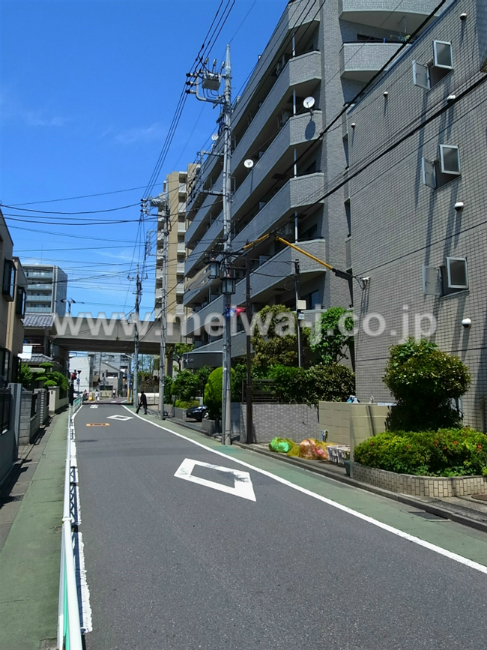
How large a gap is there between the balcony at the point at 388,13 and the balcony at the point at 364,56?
1531 mm

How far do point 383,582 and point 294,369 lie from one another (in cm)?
1506

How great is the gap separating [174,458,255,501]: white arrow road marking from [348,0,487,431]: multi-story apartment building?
203 inches

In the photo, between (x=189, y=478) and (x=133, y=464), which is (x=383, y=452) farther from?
(x=133, y=464)

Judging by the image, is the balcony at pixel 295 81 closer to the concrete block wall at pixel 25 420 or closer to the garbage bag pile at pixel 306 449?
the garbage bag pile at pixel 306 449

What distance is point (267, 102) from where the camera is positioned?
27422 millimetres

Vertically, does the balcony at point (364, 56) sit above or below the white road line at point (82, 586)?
above

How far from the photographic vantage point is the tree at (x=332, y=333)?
20688mm

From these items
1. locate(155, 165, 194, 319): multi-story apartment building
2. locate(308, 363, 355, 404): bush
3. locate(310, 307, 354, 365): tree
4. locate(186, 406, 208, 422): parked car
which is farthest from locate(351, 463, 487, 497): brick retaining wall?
locate(155, 165, 194, 319): multi-story apartment building

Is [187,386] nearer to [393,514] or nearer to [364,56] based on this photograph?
[364,56]

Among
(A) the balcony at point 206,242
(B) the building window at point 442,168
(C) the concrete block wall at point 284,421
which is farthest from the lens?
(A) the balcony at point 206,242

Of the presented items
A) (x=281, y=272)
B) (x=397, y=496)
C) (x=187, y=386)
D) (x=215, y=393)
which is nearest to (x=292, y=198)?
(x=281, y=272)

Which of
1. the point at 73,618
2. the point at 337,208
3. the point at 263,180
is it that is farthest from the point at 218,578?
the point at 263,180

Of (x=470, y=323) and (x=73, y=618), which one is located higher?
(x=470, y=323)

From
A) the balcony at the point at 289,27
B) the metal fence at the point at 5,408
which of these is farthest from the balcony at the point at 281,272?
the metal fence at the point at 5,408
